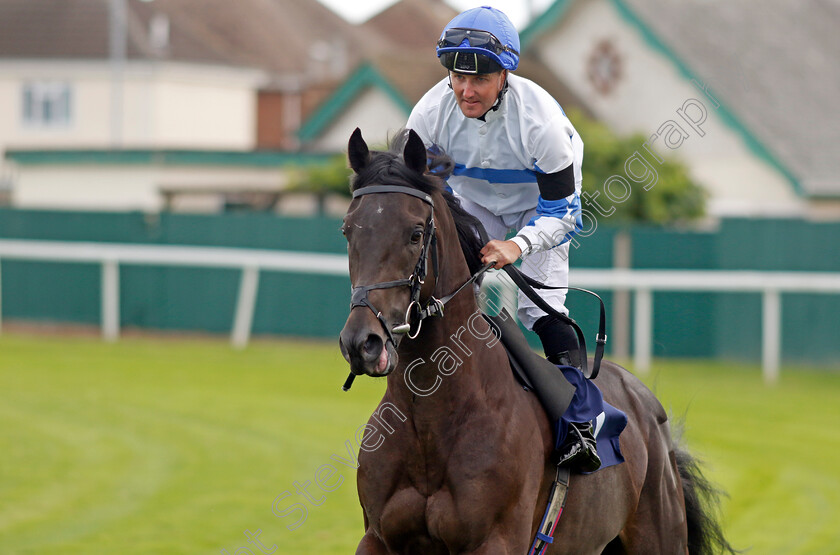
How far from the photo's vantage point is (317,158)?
19656 millimetres

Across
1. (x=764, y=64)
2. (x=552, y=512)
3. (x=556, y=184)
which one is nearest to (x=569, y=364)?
(x=552, y=512)

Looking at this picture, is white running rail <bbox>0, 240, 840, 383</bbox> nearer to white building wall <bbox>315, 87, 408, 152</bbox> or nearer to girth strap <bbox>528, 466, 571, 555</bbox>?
white building wall <bbox>315, 87, 408, 152</bbox>

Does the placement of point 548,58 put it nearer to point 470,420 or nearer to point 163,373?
point 163,373

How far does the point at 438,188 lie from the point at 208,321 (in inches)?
441

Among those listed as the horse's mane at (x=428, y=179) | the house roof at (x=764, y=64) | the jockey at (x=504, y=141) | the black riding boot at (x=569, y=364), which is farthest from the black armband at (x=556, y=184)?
the house roof at (x=764, y=64)

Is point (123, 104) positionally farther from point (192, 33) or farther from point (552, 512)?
point (552, 512)

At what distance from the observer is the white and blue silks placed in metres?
3.71

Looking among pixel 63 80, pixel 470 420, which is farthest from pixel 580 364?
pixel 63 80

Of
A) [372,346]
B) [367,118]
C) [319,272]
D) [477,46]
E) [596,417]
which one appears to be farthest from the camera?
[367,118]

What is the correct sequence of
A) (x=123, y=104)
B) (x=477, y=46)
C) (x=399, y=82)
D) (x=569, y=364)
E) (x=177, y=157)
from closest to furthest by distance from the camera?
(x=477, y=46)
(x=569, y=364)
(x=399, y=82)
(x=177, y=157)
(x=123, y=104)

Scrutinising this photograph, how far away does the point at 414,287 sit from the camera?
3.20 meters

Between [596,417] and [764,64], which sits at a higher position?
[764,64]

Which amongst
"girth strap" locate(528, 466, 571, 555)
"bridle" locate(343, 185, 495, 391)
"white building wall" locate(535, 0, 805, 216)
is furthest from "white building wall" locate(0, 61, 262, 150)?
"bridle" locate(343, 185, 495, 391)

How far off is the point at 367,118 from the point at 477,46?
1656cm
